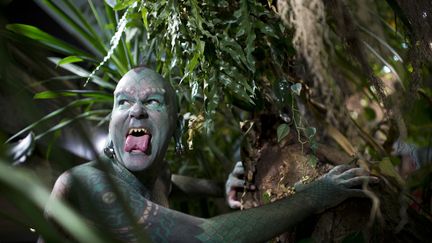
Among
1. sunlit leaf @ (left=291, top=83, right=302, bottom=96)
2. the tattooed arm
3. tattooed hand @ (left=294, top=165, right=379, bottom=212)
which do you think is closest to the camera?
the tattooed arm

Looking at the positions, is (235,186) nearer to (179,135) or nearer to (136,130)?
(179,135)

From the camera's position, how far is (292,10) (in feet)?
3.91

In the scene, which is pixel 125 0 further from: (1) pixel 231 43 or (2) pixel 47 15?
(2) pixel 47 15

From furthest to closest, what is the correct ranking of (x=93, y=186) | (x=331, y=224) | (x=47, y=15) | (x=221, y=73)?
(x=47, y=15) < (x=221, y=73) < (x=331, y=224) < (x=93, y=186)

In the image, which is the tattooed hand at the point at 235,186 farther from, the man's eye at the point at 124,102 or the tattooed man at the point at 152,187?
the man's eye at the point at 124,102

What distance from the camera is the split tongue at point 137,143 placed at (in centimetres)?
110

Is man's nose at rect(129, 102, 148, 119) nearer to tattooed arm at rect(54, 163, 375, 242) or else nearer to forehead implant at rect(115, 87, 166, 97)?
forehead implant at rect(115, 87, 166, 97)

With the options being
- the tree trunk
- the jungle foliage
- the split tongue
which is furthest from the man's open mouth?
the tree trunk

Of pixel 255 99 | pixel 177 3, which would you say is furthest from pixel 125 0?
pixel 255 99

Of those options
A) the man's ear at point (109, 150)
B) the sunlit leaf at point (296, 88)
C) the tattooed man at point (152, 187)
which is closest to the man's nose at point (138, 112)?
the tattooed man at point (152, 187)

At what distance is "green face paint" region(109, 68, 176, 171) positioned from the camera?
1102 millimetres

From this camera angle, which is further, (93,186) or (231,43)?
(231,43)

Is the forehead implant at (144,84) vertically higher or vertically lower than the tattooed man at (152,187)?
higher

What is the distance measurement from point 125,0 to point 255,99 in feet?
1.29
